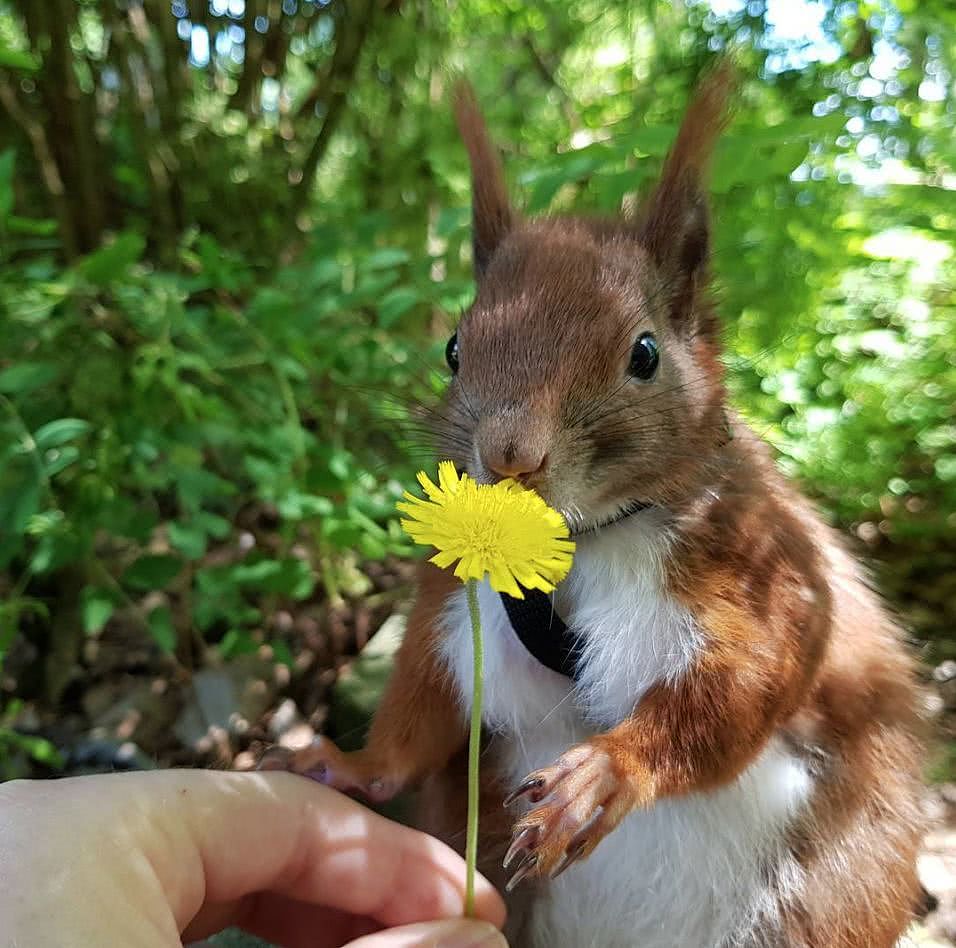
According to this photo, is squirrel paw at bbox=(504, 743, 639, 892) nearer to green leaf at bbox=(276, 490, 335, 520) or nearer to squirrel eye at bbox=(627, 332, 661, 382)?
squirrel eye at bbox=(627, 332, 661, 382)

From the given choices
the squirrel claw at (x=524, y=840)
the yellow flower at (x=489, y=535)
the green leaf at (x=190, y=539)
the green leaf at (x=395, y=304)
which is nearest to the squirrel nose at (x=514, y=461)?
the yellow flower at (x=489, y=535)

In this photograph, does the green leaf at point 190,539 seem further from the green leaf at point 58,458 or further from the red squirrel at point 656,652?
the red squirrel at point 656,652

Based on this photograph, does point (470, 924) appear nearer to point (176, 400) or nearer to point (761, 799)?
point (761, 799)

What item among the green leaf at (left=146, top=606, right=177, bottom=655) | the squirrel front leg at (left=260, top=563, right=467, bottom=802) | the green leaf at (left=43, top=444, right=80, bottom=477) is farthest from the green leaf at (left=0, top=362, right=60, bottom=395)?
the squirrel front leg at (left=260, top=563, right=467, bottom=802)

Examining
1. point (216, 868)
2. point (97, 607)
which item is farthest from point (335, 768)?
point (97, 607)

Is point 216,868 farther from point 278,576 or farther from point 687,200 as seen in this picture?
point 687,200
